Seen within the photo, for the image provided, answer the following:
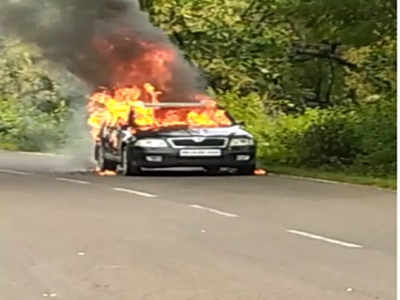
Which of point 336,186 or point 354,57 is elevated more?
point 354,57

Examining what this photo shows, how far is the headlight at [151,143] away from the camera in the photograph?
84.1 ft

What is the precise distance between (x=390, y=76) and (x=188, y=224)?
1562cm

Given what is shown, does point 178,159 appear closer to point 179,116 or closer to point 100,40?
point 179,116

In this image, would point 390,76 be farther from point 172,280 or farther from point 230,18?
point 172,280

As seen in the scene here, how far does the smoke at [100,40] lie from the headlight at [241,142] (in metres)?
4.11

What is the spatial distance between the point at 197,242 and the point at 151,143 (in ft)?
39.4

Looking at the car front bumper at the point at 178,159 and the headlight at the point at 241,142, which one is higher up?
the headlight at the point at 241,142

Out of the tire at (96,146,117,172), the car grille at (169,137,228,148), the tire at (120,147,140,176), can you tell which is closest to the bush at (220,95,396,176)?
the car grille at (169,137,228,148)

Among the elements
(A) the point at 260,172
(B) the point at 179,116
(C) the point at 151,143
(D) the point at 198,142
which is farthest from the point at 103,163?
(A) the point at 260,172

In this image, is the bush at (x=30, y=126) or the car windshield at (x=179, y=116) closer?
the car windshield at (x=179, y=116)

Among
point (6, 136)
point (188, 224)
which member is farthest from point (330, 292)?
point (6, 136)

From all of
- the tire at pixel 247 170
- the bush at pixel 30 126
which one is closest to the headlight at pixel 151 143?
the tire at pixel 247 170

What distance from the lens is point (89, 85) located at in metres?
31.4

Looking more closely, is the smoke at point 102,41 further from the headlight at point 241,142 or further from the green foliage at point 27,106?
the green foliage at point 27,106
